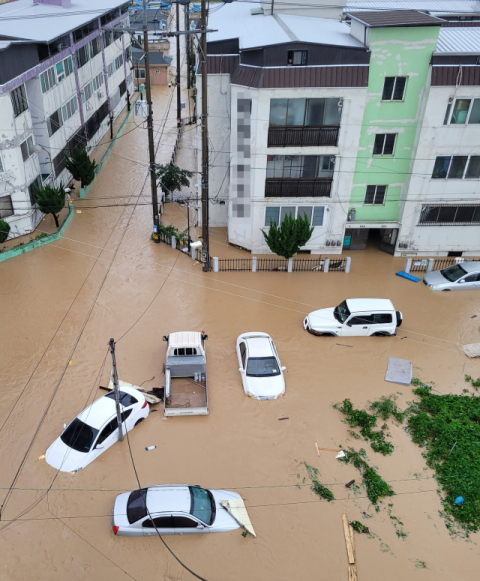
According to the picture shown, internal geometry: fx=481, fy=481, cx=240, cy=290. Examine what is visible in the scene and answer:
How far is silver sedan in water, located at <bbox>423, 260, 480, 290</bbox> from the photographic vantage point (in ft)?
74.4

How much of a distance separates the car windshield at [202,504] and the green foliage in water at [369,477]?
430 centimetres

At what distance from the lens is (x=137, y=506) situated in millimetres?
12625

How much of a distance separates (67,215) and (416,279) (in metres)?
19.9

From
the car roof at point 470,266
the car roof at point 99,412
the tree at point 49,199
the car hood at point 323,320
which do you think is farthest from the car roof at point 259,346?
the tree at point 49,199

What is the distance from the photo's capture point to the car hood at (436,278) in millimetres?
22922

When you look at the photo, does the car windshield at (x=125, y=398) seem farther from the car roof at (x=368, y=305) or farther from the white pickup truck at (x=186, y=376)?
the car roof at (x=368, y=305)

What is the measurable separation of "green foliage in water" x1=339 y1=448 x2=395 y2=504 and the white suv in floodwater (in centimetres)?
577

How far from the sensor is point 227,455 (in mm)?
14859

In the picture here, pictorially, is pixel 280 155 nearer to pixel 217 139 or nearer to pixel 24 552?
pixel 217 139

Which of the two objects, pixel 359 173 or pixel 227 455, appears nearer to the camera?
pixel 227 455

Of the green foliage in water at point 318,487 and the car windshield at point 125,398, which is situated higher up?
the car windshield at point 125,398

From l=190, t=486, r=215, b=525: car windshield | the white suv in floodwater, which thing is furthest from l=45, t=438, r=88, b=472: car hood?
the white suv in floodwater

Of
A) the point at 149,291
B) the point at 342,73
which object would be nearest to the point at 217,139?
the point at 342,73

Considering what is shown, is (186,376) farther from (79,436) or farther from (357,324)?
(357,324)
